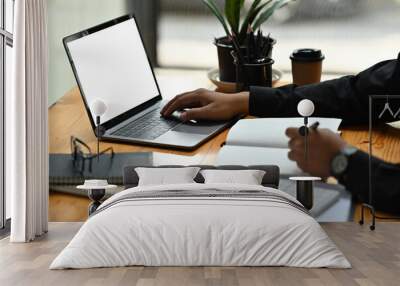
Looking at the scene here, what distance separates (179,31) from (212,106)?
0.66 m

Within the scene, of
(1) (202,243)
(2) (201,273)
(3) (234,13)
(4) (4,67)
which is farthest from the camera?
(3) (234,13)

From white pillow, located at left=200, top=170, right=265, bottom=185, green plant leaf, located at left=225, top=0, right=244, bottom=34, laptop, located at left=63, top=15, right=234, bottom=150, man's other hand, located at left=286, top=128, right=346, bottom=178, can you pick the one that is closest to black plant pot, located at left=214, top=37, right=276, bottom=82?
green plant leaf, located at left=225, top=0, right=244, bottom=34

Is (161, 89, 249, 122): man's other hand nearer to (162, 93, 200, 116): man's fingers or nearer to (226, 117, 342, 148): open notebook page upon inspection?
(162, 93, 200, 116): man's fingers

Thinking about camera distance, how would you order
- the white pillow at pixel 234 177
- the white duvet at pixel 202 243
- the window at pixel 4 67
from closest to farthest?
1. the white duvet at pixel 202 243
2. the window at pixel 4 67
3. the white pillow at pixel 234 177

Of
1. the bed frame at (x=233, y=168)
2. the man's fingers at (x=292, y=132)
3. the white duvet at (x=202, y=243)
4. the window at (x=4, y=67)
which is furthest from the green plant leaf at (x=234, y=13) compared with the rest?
the white duvet at (x=202, y=243)

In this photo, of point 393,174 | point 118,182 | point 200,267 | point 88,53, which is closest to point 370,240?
point 393,174

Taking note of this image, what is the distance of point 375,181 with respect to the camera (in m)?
A: 6.18

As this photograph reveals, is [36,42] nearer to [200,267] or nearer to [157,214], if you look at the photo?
[157,214]

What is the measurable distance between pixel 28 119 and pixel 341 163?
2.25m

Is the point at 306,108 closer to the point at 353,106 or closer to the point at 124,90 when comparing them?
the point at 353,106

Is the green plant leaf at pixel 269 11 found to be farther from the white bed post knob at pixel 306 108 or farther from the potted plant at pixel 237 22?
the white bed post knob at pixel 306 108

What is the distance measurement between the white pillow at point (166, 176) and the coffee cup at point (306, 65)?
1.05 m

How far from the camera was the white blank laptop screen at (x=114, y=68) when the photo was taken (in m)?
6.08

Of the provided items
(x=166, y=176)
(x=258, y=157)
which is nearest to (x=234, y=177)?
(x=258, y=157)
